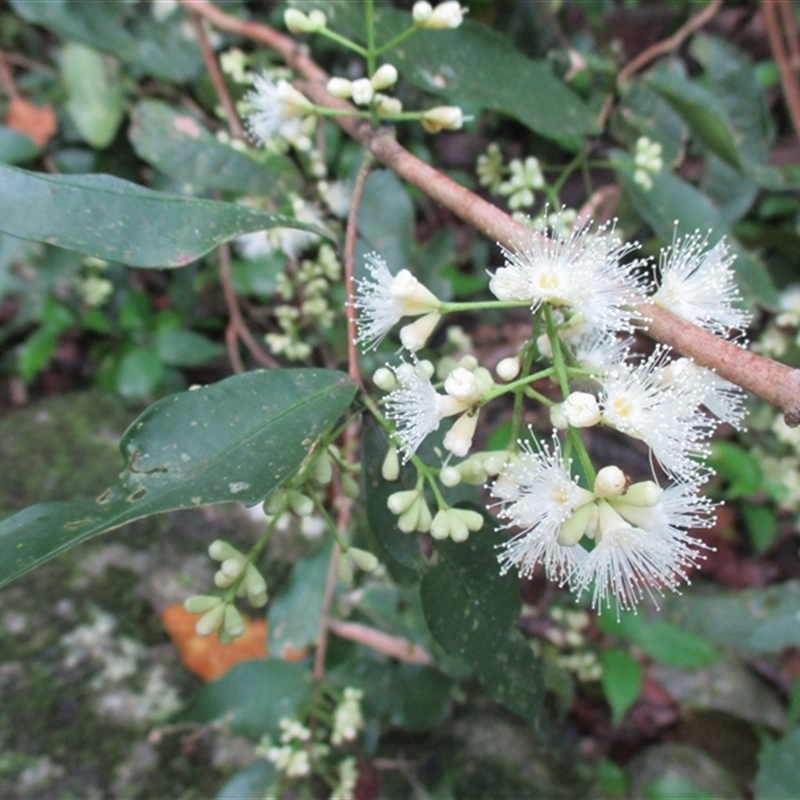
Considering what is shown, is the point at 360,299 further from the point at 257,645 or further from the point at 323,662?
the point at 257,645

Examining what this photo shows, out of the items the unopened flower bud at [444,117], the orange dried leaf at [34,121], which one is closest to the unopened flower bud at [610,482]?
the unopened flower bud at [444,117]

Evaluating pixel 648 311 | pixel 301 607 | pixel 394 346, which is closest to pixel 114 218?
pixel 648 311

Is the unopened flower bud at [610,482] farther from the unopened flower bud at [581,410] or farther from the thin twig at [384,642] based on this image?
the thin twig at [384,642]

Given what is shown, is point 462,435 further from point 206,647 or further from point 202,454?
point 206,647

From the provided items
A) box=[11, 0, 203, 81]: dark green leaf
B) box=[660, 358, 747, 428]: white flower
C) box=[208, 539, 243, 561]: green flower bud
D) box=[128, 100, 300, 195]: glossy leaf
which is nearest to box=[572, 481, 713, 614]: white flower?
Result: box=[660, 358, 747, 428]: white flower

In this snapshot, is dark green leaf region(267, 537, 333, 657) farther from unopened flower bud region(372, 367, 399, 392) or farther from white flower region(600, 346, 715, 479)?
white flower region(600, 346, 715, 479)

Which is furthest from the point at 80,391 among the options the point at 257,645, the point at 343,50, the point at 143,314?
the point at 343,50
